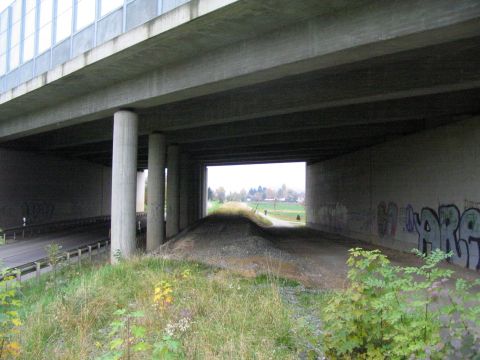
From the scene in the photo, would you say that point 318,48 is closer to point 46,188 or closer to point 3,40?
point 3,40

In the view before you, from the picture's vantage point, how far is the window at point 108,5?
1347 centimetres

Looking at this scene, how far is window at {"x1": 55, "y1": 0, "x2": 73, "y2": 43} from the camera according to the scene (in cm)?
1600

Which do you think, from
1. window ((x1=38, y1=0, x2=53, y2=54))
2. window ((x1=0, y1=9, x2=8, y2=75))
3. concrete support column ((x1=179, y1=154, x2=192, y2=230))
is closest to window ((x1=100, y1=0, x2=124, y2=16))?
window ((x1=38, y1=0, x2=53, y2=54))

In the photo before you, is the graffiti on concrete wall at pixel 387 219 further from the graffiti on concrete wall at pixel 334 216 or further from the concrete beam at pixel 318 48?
the concrete beam at pixel 318 48

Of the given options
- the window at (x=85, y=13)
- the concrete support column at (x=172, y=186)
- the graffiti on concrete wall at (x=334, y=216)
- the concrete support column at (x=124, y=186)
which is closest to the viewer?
the window at (x=85, y=13)

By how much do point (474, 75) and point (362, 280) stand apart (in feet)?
29.5

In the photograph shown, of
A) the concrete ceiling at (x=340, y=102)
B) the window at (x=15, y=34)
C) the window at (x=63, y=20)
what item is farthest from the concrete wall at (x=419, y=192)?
the window at (x=15, y=34)

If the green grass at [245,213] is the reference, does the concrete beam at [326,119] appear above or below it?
above

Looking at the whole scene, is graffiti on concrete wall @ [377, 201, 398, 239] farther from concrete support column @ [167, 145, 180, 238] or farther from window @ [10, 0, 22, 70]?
window @ [10, 0, 22, 70]

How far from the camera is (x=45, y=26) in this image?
17719 mm

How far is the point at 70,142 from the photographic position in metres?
24.8

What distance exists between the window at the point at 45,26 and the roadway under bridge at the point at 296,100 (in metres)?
0.68

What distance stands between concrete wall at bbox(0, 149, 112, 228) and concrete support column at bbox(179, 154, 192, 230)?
33.0 ft

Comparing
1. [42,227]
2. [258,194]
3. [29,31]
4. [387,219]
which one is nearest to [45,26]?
[29,31]
